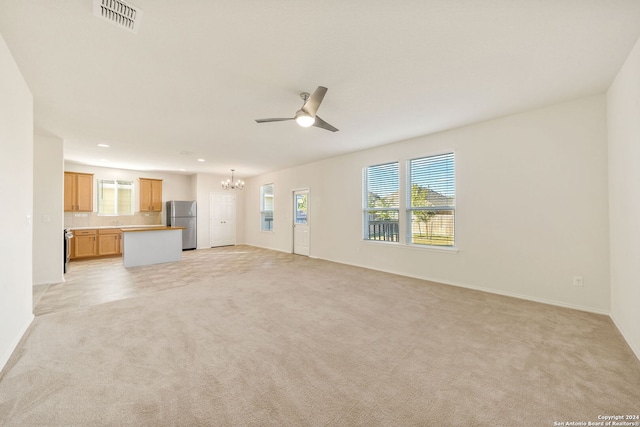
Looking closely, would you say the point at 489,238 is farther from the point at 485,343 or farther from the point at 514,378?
the point at 514,378

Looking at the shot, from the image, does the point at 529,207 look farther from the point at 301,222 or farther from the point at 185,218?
the point at 185,218

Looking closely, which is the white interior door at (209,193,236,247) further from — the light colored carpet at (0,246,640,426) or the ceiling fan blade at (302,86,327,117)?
the ceiling fan blade at (302,86,327,117)

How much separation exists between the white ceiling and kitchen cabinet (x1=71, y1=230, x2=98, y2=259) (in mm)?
3831

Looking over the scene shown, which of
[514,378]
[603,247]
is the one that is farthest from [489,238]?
[514,378]

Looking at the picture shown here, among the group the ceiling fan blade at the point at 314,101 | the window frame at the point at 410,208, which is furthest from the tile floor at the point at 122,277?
the ceiling fan blade at the point at 314,101

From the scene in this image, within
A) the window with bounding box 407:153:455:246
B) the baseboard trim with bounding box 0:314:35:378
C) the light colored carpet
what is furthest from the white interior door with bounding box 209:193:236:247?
the window with bounding box 407:153:455:246

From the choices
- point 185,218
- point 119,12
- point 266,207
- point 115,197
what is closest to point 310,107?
point 119,12

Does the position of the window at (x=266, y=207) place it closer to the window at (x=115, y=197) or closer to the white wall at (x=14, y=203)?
the window at (x=115, y=197)

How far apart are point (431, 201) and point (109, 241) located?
854cm

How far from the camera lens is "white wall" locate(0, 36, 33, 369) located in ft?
6.99

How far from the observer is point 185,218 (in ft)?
28.0

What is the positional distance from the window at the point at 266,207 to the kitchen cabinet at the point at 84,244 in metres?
4.68

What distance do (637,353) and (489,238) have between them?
199cm

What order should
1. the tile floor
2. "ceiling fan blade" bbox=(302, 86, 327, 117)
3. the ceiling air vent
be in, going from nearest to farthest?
the ceiling air vent
"ceiling fan blade" bbox=(302, 86, 327, 117)
the tile floor
